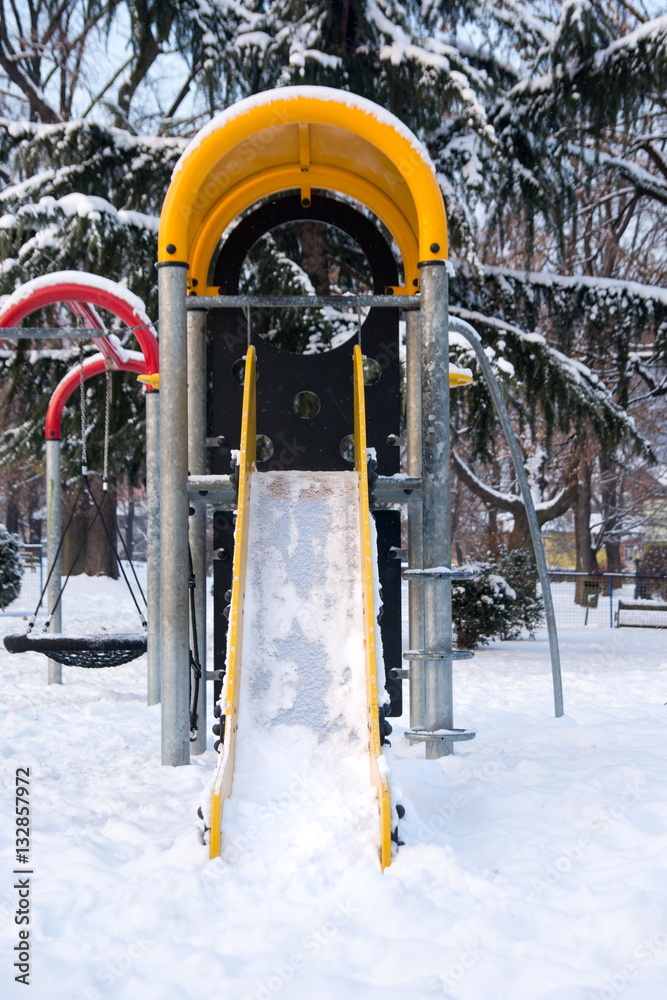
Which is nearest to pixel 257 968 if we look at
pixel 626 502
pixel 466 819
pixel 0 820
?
pixel 466 819

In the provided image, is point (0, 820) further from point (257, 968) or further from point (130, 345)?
point (130, 345)

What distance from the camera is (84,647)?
605 cm

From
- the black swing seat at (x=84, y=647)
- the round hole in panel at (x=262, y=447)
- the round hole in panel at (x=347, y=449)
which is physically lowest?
the black swing seat at (x=84, y=647)

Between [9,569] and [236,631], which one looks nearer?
[236,631]

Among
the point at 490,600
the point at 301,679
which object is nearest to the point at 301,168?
the point at 301,679

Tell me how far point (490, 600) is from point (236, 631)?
332 inches

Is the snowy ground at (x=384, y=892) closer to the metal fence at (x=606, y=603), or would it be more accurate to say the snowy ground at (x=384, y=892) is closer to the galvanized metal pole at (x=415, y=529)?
the galvanized metal pole at (x=415, y=529)

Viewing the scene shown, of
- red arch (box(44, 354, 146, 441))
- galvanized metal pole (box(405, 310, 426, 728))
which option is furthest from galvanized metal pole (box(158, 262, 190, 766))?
red arch (box(44, 354, 146, 441))

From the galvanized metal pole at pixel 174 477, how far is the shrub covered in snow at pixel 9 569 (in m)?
11.3

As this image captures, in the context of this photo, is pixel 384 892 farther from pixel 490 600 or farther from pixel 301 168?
pixel 490 600

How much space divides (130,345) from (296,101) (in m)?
7.42

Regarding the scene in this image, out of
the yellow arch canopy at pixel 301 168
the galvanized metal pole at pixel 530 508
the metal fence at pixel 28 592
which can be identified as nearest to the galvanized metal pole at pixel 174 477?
the yellow arch canopy at pixel 301 168

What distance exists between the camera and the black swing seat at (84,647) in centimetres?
606

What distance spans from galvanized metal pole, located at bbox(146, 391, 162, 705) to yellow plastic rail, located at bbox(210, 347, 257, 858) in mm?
2287
